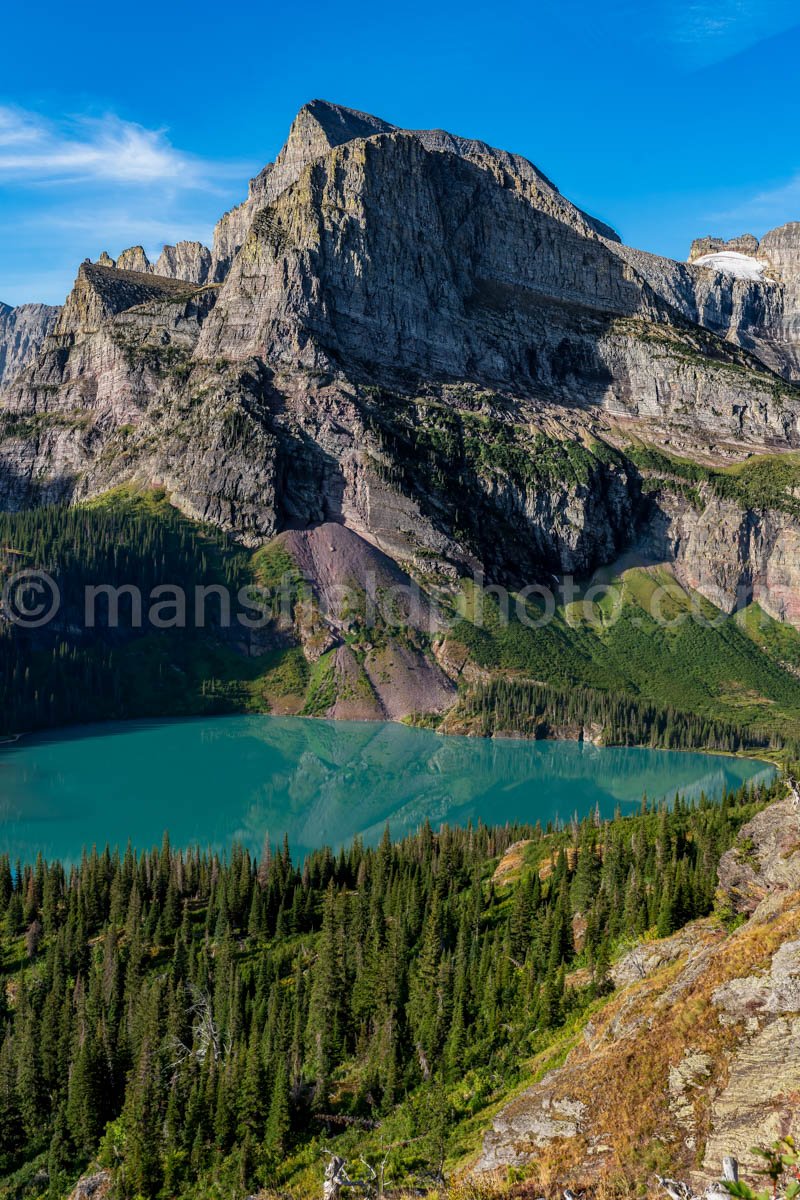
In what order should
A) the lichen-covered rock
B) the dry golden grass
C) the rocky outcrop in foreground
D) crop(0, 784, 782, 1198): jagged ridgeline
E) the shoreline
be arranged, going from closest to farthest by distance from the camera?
the rocky outcrop in foreground, the dry golden grass, the lichen-covered rock, crop(0, 784, 782, 1198): jagged ridgeline, the shoreline

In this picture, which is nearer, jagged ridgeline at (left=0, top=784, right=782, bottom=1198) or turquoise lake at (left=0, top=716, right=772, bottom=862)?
jagged ridgeline at (left=0, top=784, right=782, bottom=1198)

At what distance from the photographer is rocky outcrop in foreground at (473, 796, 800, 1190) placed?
1922 centimetres

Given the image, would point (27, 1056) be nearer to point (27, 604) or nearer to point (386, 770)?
point (386, 770)

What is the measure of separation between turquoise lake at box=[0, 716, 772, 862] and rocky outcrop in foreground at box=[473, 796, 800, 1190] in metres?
82.7

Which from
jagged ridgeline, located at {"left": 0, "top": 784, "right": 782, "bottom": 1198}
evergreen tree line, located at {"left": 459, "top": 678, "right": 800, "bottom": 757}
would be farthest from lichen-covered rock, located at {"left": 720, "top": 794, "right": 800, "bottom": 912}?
evergreen tree line, located at {"left": 459, "top": 678, "right": 800, "bottom": 757}

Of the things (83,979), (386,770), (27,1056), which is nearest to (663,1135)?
(27,1056)

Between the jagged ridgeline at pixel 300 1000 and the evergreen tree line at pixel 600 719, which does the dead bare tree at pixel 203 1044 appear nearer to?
the jagged ridgeline at pixel 300 1000

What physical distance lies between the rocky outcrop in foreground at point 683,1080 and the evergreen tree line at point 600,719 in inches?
6153

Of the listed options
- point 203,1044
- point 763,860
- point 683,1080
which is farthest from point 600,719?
point 683,1080

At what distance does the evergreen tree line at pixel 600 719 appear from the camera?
18375cm

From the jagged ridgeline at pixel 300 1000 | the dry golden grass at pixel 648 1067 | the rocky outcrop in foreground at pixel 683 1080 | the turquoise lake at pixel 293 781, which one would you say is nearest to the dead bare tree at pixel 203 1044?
the jagged ridgeline at pixel 300 1000

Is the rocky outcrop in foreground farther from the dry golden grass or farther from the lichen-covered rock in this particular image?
the lichen-covered rock

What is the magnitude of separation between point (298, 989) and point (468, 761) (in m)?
101

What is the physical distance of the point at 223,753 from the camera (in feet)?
504
